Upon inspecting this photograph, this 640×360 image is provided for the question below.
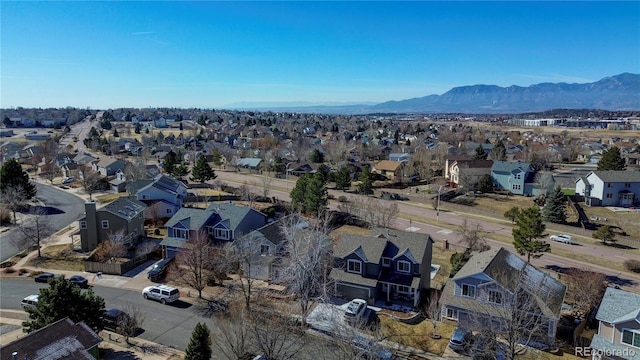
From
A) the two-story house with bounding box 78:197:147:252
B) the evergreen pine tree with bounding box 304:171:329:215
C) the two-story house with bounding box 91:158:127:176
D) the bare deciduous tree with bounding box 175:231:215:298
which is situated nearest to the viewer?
the bare deciduous tree with bounding box 175:231:215:298

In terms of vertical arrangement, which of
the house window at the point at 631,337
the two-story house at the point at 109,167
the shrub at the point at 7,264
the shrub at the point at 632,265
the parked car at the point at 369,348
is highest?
the two-story house at the point at 109,167

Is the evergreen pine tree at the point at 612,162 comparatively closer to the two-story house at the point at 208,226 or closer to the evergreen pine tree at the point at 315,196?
the evergreen pine tree at the point at 315,196

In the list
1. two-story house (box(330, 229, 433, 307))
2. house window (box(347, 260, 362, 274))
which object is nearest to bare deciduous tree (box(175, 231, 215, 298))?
two-story house (box(330, 229, 433, 307))

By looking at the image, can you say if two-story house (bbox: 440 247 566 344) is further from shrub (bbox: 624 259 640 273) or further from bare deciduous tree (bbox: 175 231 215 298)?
bare deciduous tree (bbox: 175 231 215 298)

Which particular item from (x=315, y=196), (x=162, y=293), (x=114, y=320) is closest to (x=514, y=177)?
(x=315, y=196)

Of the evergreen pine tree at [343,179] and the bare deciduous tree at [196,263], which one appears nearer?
the bare deciduous tree at [196,263]

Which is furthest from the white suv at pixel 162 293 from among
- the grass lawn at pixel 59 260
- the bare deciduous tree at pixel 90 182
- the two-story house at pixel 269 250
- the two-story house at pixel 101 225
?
the bare deciduous tree at pixel 90 182
